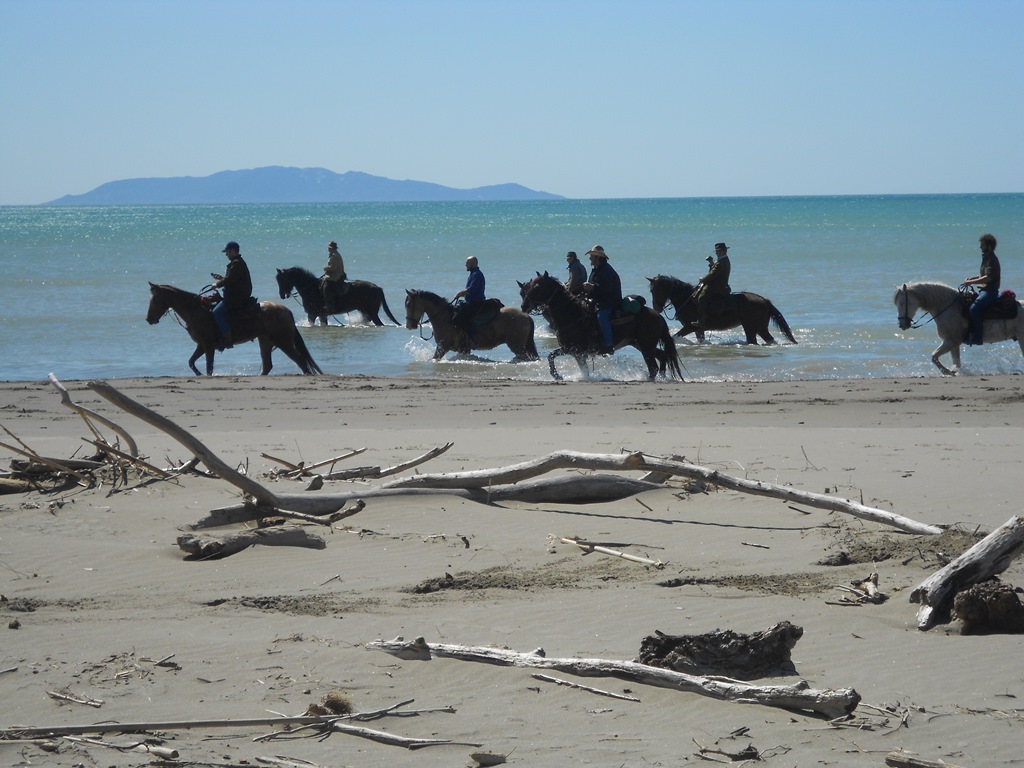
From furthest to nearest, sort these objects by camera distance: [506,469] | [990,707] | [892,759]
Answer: [506,469] < [990,707] < [892,759]

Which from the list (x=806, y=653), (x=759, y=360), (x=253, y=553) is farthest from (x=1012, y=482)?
(x=759, y=360)

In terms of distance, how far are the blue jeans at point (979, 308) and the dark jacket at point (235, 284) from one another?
410 inches

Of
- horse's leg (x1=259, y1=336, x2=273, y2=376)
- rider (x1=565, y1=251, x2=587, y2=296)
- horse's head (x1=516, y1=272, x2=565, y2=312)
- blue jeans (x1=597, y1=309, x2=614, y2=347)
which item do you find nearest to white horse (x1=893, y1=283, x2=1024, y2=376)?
blue jeans (x1=597, y1=309, x2=614, y2=347)

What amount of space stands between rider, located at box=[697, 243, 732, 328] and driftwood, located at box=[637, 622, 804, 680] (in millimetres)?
16162

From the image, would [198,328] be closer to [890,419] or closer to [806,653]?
[890,419]

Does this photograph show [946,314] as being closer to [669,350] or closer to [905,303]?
[905,303]

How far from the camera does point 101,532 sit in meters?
6.69

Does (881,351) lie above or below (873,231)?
below

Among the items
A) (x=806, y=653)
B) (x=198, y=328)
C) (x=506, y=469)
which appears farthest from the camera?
(x=198, y=328)

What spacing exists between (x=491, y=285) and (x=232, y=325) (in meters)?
20.6

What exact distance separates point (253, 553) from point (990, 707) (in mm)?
3855

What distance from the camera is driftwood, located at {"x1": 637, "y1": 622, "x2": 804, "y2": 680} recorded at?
4.21 m

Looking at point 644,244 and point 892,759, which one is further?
point 644,244

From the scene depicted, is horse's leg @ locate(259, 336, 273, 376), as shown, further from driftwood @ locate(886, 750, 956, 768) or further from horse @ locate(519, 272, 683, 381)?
driftwood @ locate(886, 750, 956, 768)
